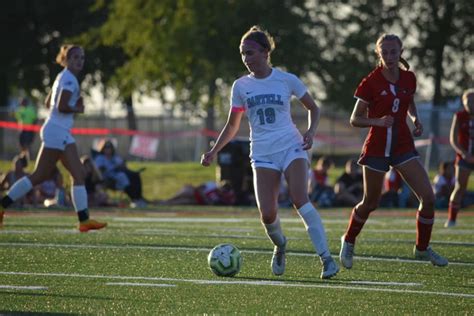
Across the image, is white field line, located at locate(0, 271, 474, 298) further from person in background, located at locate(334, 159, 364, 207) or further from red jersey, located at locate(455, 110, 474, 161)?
person in background, located at locate(334, 159, 364, 207)

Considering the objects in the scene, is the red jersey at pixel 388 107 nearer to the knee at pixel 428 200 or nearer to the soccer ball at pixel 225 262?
the knee at pixel 428 200

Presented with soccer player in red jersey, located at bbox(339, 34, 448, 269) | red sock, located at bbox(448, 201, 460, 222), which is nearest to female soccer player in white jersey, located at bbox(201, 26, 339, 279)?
soccer player in red jersey, located at bbox(339, 34, 448, 269)

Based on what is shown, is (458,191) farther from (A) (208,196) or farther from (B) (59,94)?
(A) (208,196)

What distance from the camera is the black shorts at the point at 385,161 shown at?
1120 cm

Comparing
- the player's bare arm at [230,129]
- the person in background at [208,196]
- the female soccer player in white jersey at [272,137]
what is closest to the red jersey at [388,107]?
the female soccer player in white jersey at [272,137]

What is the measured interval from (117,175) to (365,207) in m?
12.3

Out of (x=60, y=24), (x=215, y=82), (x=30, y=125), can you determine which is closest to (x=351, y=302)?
(x=30, y=125)

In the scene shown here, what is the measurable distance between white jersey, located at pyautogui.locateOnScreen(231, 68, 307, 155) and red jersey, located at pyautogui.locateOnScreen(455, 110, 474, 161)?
6.99m

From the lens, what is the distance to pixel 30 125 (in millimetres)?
34000

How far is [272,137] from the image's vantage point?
10.5 metres

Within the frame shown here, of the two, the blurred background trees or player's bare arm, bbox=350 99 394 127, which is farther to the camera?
the blurred background trees

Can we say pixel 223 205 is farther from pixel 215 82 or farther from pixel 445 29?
pixel 445 29

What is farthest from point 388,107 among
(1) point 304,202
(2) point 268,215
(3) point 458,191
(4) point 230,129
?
(3) point 458,191

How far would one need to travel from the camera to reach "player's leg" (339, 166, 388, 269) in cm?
1128
